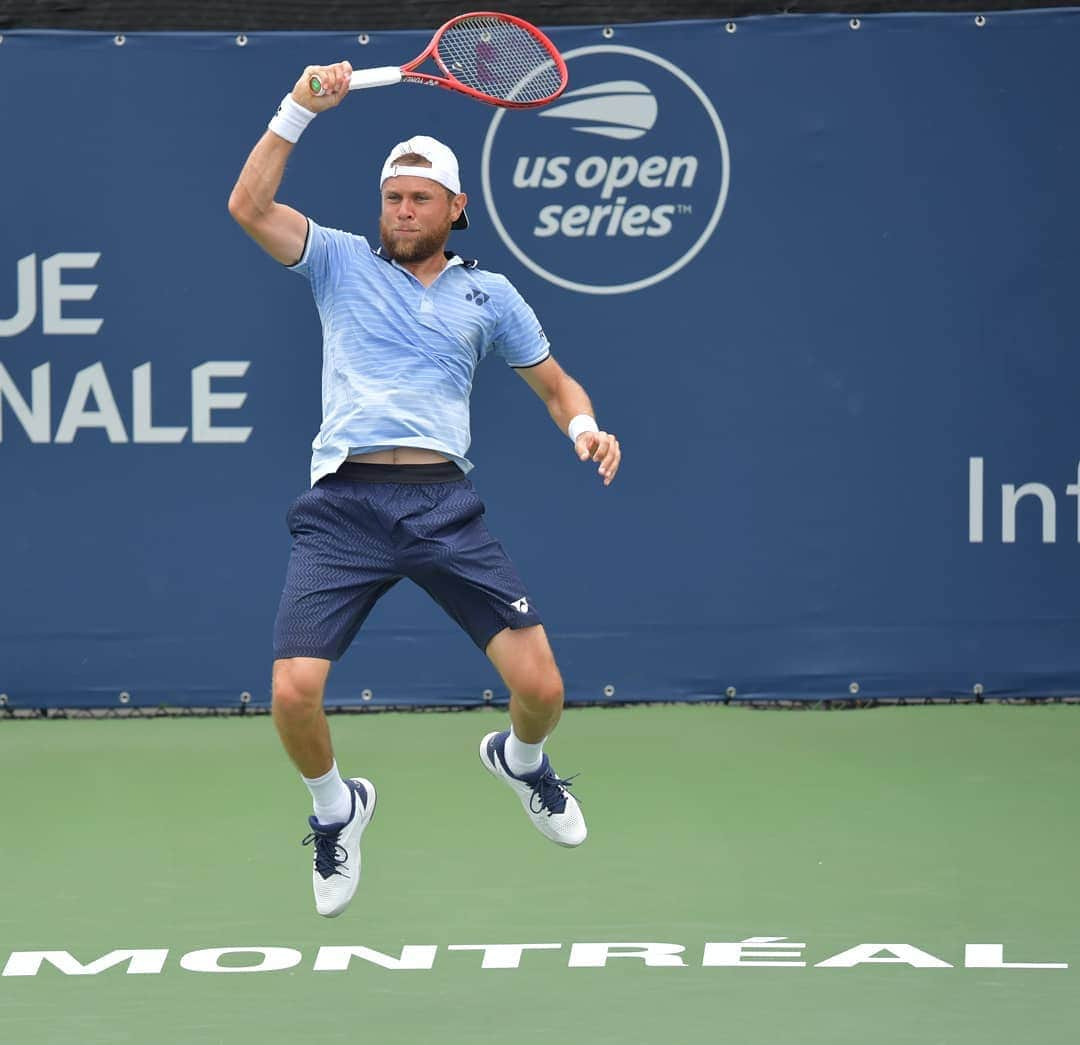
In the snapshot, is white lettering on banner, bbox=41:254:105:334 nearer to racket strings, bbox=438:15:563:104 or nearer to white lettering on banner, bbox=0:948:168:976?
racket strings, bbox=438:15:563:104

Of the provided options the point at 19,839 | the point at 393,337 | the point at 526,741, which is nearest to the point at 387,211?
the point at 393,337

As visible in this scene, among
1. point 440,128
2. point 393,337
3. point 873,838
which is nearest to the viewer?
point 393,337

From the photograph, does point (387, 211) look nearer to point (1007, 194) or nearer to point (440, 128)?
point (440, 128)

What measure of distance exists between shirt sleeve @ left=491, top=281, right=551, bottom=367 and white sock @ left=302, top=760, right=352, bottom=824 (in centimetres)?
105

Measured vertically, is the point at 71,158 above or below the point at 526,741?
above

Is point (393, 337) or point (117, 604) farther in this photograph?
point (117, 604)

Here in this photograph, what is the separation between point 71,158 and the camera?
8570 millimetres

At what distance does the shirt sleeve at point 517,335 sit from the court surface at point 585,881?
1.32 meters

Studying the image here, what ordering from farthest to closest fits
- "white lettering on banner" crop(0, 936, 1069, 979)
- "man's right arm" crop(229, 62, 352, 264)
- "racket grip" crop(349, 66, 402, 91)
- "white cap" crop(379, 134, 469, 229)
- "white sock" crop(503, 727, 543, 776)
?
"white sock" crop(503, 727, 543, 776)
"white cap" crop(379, 134, 469, 229)
"white lettering on banner" crop(0, 936, 1069, 979)
"man's right arm" crop(229, 62, 352, 264)
"racket grip" crop(349, 66, 402, 91)

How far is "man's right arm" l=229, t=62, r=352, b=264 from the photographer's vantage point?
17.4 ft

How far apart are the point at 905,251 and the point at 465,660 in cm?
209

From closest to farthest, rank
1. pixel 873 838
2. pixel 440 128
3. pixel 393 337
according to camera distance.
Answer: pixel 393 337 < pixel 873 838 < pixel 440 128

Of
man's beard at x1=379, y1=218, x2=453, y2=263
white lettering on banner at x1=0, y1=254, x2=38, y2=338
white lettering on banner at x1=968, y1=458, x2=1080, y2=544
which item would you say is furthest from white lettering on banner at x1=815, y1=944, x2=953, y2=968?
white lettering on banner at x1=0, y1=254, x2=38, y2=338

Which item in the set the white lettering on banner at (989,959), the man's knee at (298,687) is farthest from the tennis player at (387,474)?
the white lettering on banner at (989,959)
